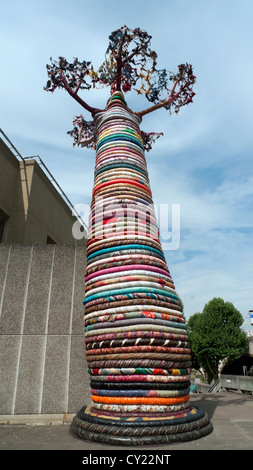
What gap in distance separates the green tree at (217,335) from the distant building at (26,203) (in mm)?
21980

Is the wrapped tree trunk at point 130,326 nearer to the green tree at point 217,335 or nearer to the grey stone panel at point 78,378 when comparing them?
the grey stone panel at point 78,378

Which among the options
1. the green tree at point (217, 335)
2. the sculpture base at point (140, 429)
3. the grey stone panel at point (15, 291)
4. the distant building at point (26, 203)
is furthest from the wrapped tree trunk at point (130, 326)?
the green tree at point (217, 335)

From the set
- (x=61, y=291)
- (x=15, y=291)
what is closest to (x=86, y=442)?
(x=61, y=291)

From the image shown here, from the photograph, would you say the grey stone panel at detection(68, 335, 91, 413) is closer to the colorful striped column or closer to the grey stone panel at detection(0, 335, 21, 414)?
the colorful striped column

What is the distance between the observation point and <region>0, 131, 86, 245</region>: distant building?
10.2 m

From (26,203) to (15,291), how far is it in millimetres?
5562

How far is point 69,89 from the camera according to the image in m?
8.12

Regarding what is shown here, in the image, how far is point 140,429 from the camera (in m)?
3.29

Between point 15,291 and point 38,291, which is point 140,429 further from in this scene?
point 15,291

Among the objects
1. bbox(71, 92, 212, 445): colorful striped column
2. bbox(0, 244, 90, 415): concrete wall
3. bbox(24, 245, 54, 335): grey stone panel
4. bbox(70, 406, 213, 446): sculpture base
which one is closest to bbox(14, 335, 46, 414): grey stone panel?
bbox(0, 244, 90, 415): concrete wall

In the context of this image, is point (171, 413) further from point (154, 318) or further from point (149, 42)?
point (149, 42)

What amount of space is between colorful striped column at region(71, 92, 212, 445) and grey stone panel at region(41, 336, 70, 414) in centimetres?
105

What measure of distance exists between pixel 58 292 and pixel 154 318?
7.89ft

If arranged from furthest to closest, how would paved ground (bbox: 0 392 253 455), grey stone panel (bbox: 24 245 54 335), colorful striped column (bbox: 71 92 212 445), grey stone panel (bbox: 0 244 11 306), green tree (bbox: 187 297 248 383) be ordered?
1. green tree (bbox: 187 297 248 383)
2. grey stone panel (bbox: 0 244 11 306)
3. grey stone panel (bbox: 24 245 54 335)
4. colorful striped column (bbox: 71 92 212 445)
5. paved ground (bbox: 0 392 253 455)
